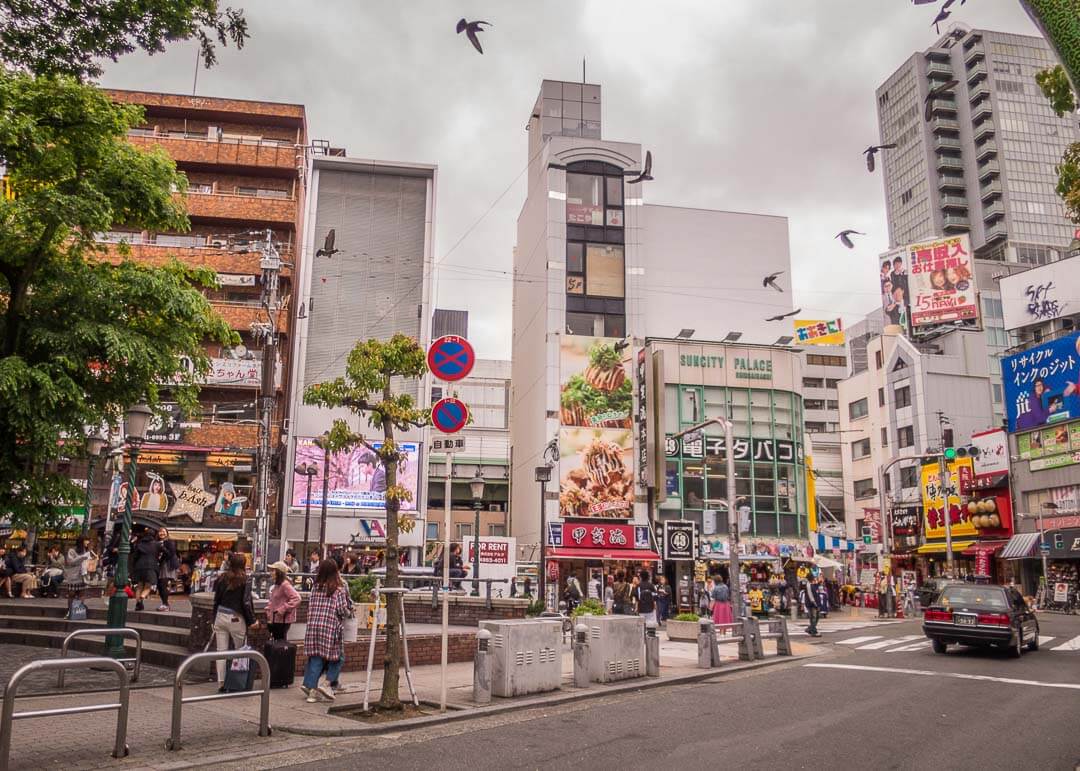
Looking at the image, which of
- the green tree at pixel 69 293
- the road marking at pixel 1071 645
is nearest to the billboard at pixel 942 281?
the road marking at pixel 1071 645

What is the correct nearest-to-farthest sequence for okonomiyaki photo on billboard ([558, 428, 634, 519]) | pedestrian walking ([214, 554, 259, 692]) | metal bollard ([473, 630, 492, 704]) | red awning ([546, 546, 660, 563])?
metal bollard ([473, 630, 492, 704])
pedestrian walking ([214, 554, 259, 692])
red awning ([546, 546, 660, 563])
okonomiyaki photo on billboard ([558, 428, 634, 519])

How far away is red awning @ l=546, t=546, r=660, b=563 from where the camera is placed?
4147 cm

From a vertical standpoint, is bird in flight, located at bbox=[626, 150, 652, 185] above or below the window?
above

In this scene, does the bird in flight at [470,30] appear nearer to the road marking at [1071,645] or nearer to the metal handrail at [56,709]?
the metal handrail at [56,709]

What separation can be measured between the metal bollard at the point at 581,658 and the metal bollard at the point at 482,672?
1990mm

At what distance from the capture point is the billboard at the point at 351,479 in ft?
137

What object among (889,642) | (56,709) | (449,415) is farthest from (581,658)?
(889,642)

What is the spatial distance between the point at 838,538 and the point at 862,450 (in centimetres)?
2541

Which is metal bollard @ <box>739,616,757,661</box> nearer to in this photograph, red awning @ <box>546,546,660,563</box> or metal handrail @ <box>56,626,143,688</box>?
metal handrail @ <box>56,626,143,688</box>

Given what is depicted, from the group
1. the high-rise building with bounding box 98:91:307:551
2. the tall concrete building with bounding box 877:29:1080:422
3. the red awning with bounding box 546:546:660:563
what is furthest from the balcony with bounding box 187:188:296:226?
the tall concrete building with bounding box 877:29:1080:422

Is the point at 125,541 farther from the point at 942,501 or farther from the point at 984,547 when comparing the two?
the point at 942,501

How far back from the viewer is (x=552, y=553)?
138 ft

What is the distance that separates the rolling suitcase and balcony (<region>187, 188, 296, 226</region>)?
34.4 meters

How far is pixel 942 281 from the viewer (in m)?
61.1
